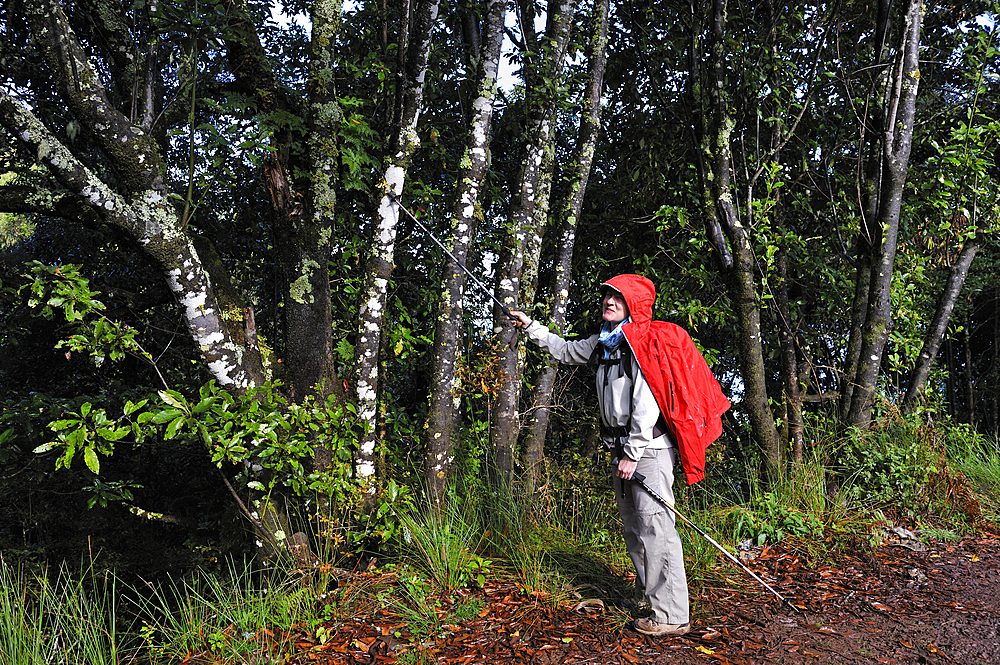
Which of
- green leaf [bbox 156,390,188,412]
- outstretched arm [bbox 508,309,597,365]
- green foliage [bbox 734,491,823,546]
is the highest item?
outstretched arm [bbox 508,309,597,365]

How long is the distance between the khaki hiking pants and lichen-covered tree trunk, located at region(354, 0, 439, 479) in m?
1.90

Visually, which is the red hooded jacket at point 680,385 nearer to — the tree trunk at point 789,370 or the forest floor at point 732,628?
the forest floor at point 732,628

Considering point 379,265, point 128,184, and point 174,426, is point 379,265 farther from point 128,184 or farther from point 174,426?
point 174,426

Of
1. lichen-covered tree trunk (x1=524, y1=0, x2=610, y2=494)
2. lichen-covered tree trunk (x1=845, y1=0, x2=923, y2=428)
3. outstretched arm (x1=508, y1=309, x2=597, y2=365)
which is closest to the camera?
outstretched arm (x1=508, y1=309, x2=597, y2=365)

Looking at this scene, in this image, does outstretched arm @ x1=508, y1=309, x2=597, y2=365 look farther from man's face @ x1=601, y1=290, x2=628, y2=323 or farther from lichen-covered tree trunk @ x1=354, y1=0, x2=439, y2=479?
lichen-covered tree trunk @ x1=354, y1=0, x2=439, y2=479

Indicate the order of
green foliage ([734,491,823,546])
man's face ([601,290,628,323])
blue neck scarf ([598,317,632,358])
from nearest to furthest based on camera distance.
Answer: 1. blue neck scarf ([598,317,632,358])
2. man's face ([601,290,628,323])
3. green foliage ([734,491,823,546])

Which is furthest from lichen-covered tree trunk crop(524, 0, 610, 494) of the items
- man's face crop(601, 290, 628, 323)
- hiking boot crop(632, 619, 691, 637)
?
hiking boot crop(632, 619, 691, 637)

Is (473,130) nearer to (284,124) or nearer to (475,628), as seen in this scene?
(284,124)

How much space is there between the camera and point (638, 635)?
11.7ft

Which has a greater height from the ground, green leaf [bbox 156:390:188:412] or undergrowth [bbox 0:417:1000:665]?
green leaf [bbox 156:390:188:412]

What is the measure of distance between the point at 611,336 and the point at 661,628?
1.69 m

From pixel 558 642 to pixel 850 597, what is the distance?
2.03 meters

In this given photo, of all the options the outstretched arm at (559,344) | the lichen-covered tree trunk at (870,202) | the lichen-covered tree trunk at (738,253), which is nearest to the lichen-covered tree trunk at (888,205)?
the lichen-covered tree trunk at (870,202)

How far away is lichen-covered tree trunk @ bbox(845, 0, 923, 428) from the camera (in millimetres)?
5688
